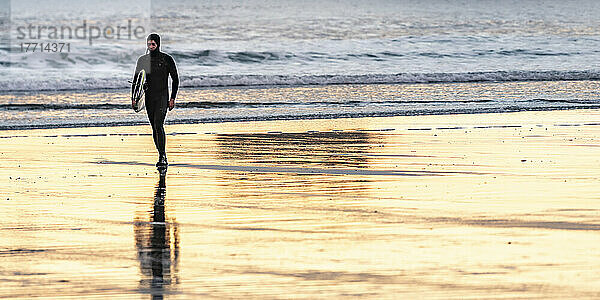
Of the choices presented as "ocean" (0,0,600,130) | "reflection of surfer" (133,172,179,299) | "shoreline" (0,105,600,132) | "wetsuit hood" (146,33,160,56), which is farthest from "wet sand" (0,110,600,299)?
"ocean" (0,0,600,130)

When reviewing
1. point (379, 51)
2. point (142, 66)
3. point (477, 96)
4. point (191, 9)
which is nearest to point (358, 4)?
point (191, 9)

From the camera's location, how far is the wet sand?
6641mm

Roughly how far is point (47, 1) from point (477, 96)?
105m

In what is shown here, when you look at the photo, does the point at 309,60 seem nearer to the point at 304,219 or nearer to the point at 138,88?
the point at 138,88

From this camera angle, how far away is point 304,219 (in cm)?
895

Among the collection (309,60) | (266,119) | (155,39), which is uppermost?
(155,39)

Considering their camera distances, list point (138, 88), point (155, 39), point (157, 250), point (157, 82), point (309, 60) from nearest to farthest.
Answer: point (157, 250) → point (155, 39) → point (157, 82) → point (138, 88) → point (309, 60)

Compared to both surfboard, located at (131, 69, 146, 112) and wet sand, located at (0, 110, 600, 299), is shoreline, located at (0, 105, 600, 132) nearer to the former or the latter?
wet sand, located at (0, 110, 600, 299)

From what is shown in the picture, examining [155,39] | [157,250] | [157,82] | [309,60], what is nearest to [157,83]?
[157,82]

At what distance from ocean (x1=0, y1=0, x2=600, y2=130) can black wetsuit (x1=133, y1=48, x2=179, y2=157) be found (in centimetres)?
667

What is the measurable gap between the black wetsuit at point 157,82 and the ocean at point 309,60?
6.67m

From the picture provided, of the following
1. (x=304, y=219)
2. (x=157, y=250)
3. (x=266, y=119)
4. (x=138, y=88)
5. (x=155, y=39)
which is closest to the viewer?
(x=157, y=250)

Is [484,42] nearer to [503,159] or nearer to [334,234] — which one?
[503,159]

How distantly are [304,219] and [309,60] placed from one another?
4502 cm
